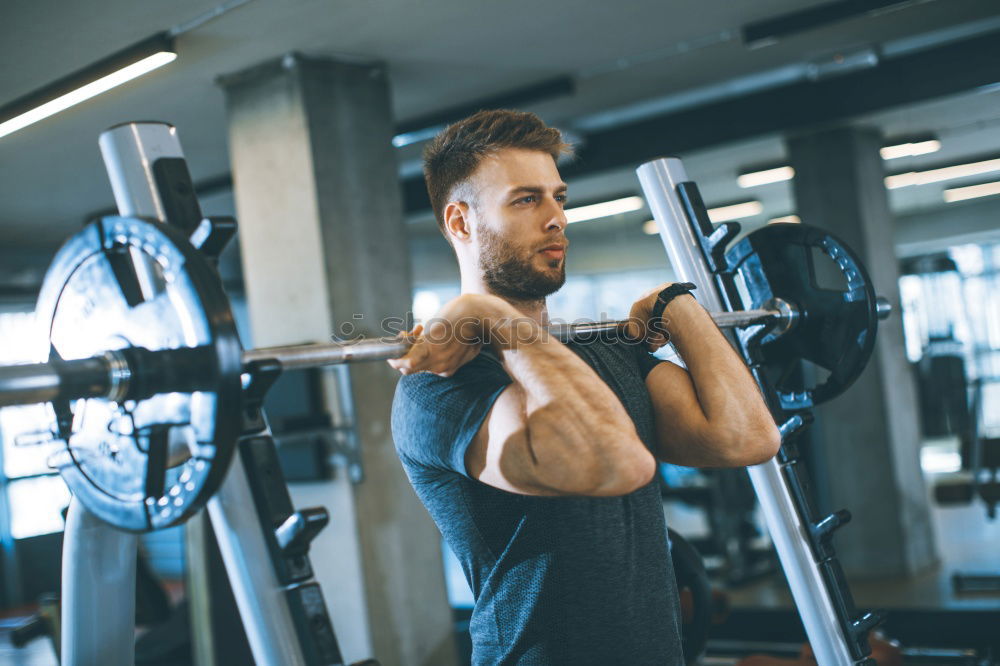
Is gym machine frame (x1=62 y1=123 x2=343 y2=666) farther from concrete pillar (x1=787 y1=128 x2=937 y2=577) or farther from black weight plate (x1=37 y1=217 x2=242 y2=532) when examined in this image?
concrete pillar (x1=787 y1=128 x2=937 y2=577)

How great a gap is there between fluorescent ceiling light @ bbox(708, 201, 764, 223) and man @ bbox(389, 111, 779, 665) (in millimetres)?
Answer: 6533

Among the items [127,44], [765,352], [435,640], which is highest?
[127,44]

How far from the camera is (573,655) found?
134 cm

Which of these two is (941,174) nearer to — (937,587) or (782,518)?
(937,587)

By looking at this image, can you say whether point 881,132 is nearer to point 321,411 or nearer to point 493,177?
point 321,411

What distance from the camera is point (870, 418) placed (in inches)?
217

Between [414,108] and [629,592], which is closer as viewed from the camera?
[629,592]

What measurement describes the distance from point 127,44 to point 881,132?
4.62 meters

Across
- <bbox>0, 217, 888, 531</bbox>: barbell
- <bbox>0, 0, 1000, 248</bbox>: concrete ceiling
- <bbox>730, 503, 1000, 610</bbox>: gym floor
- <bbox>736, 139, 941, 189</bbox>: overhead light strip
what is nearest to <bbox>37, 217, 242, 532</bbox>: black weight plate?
<bbox>0, 217, 888, 531</bbox>: barbell

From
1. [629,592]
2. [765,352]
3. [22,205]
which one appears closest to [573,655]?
[629,592]

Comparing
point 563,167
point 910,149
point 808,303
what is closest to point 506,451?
point 808,303

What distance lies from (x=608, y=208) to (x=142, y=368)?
6.47 m

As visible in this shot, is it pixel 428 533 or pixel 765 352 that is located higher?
pixel 765 352

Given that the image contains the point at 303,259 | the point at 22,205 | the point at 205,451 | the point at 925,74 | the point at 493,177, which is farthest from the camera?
the point at 22,205
